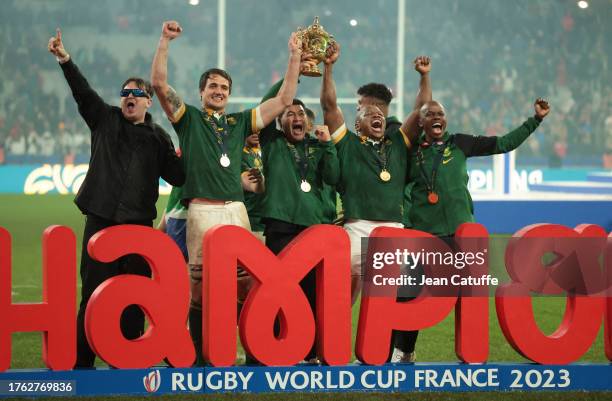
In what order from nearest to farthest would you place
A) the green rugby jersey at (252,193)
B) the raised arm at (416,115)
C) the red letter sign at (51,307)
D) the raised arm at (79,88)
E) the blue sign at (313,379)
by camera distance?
the red letter sign at (51,307) → the blue sign at (313,379) → the raised arm at (79,88) → the raised arm at (416,115) → the green rugby jersey at (252,193)

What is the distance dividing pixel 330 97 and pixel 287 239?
32.4 inches

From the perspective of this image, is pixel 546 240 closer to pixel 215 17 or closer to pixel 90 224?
pixel 90 224

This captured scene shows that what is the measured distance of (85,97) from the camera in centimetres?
532

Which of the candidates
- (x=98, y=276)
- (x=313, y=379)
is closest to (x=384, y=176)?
(x=313, y=379)

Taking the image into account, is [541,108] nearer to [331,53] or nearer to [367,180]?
[367,180]

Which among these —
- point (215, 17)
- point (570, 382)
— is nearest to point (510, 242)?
point (570, 382)

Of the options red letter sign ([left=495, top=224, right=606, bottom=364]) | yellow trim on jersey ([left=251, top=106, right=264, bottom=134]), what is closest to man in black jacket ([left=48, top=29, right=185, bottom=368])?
yellow trim on jersey ([left=251, top=106, right=264, bottom=134])

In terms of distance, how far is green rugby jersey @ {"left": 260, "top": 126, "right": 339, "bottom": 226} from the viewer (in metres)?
5.59

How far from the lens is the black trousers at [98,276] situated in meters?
5.22

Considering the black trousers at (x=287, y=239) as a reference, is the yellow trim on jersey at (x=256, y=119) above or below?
above

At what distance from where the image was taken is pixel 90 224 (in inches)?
208

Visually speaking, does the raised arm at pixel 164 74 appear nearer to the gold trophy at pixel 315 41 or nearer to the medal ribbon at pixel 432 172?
the gold trophy at pixel 315 41

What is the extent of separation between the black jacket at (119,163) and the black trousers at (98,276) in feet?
0.26

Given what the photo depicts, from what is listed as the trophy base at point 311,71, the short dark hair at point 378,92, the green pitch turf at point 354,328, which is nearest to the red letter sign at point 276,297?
the green pitch turf at point 354,328
